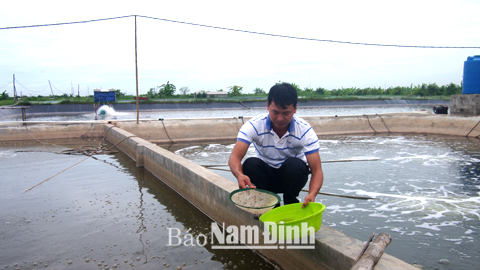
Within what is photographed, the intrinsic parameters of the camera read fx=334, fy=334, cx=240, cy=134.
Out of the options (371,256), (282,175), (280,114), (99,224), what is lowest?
(99,224)

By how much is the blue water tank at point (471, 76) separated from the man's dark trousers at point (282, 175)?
1145 centimetres

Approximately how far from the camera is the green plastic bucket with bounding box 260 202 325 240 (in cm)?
182

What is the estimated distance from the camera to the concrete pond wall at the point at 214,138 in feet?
6.59

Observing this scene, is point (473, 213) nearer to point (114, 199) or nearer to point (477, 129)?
point (114, 199)

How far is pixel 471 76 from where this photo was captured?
11102 millimetres

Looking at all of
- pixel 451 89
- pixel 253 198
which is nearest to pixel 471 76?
pixel 253 198

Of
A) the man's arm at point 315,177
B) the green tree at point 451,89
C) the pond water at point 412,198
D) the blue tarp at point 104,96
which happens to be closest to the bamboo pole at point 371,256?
the man's arm at point 315,177

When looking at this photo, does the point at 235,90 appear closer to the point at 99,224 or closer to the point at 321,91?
the point at 321,91

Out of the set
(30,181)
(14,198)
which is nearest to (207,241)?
(14,198)

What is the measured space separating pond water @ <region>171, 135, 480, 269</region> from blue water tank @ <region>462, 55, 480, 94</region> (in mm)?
3872

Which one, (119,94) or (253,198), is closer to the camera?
(253,198)

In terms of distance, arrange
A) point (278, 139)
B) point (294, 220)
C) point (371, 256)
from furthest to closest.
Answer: point (278, 139), point (294, 220), point (371, 256)

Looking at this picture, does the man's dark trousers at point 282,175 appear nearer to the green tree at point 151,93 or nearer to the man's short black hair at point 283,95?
the man's short black hair at point 283,95

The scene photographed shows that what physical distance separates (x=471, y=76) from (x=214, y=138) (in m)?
8.78
